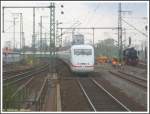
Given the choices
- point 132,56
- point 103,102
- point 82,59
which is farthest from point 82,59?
point 132,56

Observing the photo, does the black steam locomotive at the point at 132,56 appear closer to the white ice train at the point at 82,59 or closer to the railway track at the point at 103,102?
the white ice train at the point at 82,59

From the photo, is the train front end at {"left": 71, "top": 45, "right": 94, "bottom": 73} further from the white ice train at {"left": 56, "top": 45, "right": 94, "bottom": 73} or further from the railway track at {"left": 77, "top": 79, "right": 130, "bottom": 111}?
the railway track at {"left": 77, "top": 79, "right": 130, "bottom": 111}

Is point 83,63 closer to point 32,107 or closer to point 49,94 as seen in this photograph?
point 49,94

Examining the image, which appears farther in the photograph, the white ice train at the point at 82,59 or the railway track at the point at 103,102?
the white ice train at the point at 82,59

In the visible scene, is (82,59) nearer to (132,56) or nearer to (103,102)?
(103,102)

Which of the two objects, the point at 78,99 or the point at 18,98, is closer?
the point at 18,98

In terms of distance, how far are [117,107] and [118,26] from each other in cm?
3144

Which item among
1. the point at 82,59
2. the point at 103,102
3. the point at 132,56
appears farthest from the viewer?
the point at 132,56

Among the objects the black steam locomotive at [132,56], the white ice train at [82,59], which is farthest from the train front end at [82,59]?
the black steam locomotive at [132,56]

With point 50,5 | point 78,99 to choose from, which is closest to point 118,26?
point 50,5

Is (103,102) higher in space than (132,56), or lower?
lower

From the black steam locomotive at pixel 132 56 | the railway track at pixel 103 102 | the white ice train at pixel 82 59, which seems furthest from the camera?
the black steam locomotive at pixel 132 56

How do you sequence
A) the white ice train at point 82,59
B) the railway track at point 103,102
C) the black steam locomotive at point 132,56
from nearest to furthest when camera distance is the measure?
the railway track at point 103,102
the white ice train at point 82,59
the black steam locomotive at point 132,56

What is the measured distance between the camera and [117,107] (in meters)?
16.2
